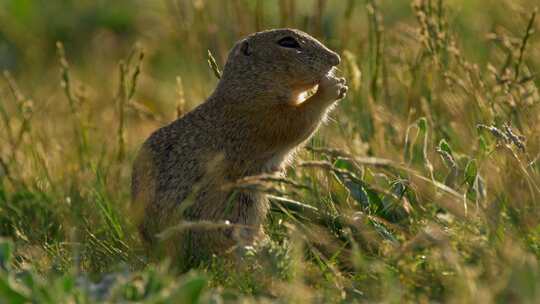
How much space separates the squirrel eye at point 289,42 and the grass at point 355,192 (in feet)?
1.15

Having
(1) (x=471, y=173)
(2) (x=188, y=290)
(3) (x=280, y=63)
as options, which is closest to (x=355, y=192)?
(1) (x=471, y=173)

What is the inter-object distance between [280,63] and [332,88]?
324 mm

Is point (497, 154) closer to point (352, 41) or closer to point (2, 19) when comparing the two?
point (352, 41)

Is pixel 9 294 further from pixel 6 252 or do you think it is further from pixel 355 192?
pixel 355 192

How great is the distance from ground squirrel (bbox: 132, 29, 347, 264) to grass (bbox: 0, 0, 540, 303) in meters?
0.15

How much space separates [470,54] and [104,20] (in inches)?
186

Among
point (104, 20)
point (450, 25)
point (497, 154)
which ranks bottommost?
point (104, 20)

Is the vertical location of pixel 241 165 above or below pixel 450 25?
below

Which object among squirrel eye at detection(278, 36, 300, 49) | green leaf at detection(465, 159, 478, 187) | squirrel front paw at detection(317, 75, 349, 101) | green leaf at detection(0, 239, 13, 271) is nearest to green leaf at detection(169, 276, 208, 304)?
green leaf at detection(0, 239, 13, 271)

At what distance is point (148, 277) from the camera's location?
3.09 meters

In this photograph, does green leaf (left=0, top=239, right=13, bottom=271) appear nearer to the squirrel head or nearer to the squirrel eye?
the squirrel head

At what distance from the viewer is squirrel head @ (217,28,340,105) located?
15.4 ft

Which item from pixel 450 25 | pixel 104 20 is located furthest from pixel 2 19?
pixel 450 25

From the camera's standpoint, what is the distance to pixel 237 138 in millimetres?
4648
